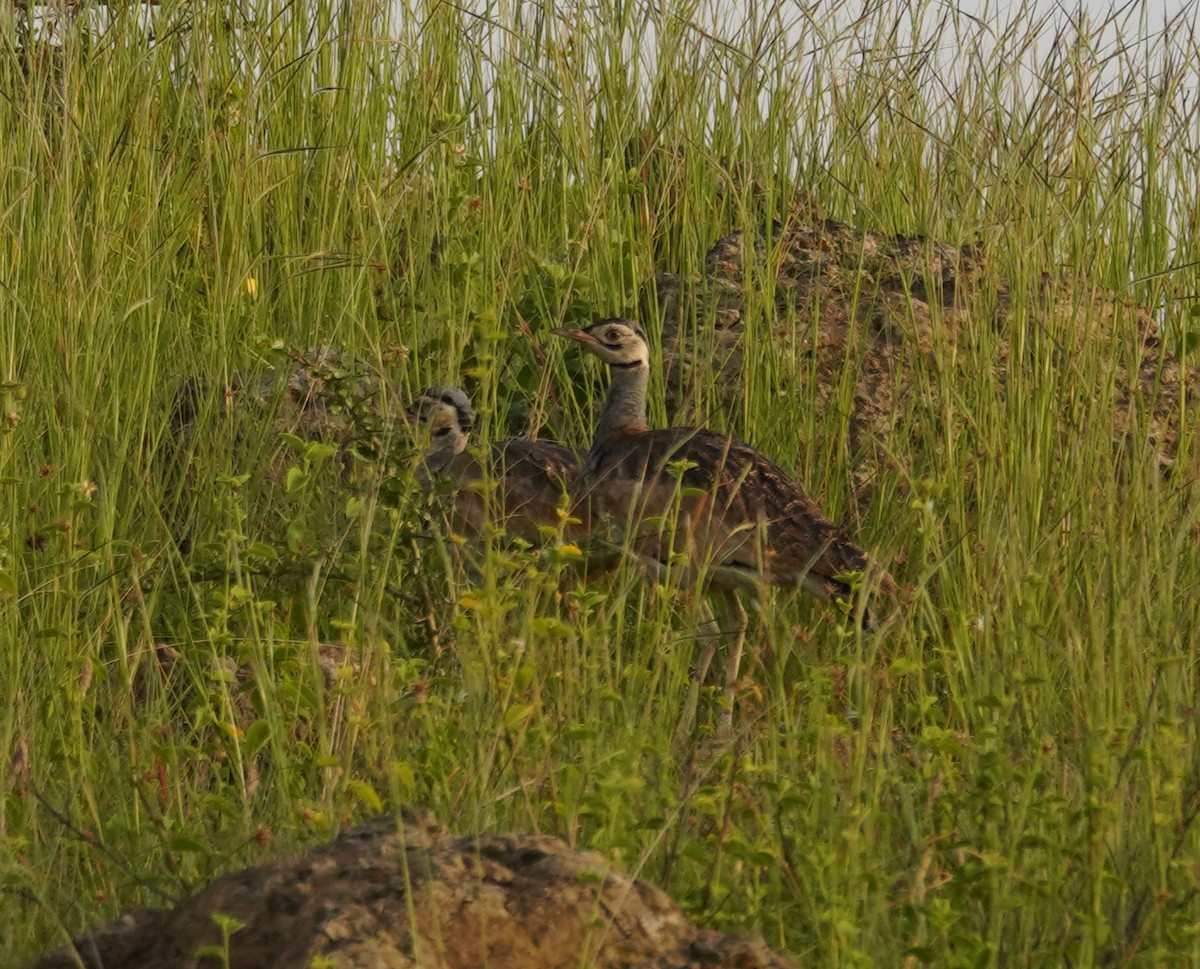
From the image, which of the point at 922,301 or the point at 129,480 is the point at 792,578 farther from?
the point at 129,480

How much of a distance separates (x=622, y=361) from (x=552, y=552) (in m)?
1.98

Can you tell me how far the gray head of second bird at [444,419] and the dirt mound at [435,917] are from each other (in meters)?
2.84

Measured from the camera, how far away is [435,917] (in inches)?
95.9

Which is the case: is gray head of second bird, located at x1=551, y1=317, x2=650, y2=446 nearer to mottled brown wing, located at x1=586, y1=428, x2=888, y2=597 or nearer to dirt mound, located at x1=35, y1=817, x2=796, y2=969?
mottled brown wing, located at x1=586, y1=428, x2=888, y2=597

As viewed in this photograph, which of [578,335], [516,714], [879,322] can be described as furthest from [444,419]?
[516,714]

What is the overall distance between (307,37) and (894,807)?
448 cm

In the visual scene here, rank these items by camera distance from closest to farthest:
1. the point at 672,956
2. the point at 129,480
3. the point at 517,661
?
the point at 672,956
the point at 517,661
the point at 129,480

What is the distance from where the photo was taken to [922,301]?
20.5 ft

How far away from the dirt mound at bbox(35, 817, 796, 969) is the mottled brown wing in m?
2.46

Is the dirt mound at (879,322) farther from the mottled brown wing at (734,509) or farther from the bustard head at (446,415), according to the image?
the bustard head at (446,415)

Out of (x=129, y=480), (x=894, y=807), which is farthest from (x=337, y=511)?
(x=894, y=807)

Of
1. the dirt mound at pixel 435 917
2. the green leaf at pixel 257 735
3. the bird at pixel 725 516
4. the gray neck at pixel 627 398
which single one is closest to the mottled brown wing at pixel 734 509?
the bird at pixel 725 516

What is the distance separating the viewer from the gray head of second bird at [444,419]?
5650 millimetres

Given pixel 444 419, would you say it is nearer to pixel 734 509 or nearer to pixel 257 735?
pixel 734 509
